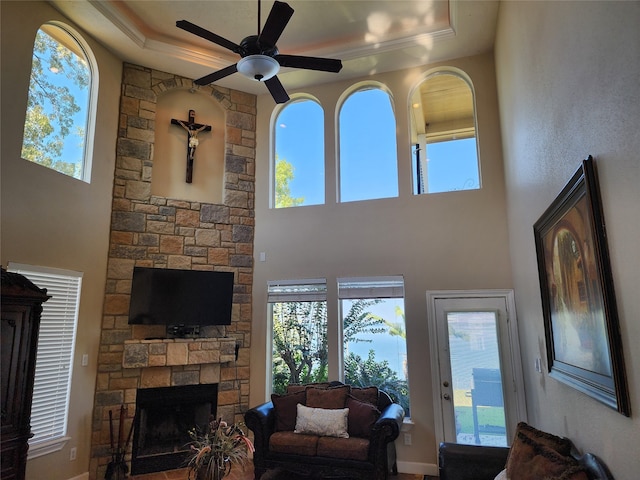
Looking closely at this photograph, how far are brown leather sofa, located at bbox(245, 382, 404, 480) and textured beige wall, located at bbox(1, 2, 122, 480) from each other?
73.1 inches

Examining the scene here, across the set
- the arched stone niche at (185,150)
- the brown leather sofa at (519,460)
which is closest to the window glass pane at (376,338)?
the brown leather sofa at (519,460)

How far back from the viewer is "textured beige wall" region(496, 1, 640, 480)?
5.55 ft

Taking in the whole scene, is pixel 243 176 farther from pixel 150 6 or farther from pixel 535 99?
pixel 535 99

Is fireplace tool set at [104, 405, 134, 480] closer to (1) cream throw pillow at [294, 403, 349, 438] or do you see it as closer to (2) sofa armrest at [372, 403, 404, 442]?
(1) cream throw pillow at [294, 403, 349, 438]

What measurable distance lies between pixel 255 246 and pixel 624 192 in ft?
15.1

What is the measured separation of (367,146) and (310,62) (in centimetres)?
220

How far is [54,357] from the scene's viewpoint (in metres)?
4.23

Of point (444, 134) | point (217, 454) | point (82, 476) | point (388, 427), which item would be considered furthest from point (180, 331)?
point (444, 134)

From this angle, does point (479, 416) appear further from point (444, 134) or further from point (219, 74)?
point (219, 74)

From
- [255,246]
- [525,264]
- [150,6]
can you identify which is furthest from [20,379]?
[525,264]

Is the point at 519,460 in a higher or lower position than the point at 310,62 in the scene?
lower

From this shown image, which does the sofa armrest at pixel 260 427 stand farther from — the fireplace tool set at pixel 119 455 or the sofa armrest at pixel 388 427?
the fireplace tool set at pixel 119 455

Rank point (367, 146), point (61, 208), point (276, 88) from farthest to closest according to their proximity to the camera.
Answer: point (367, 146) → point (61, 208) → point (276, 88)

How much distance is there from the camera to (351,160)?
573 cm
